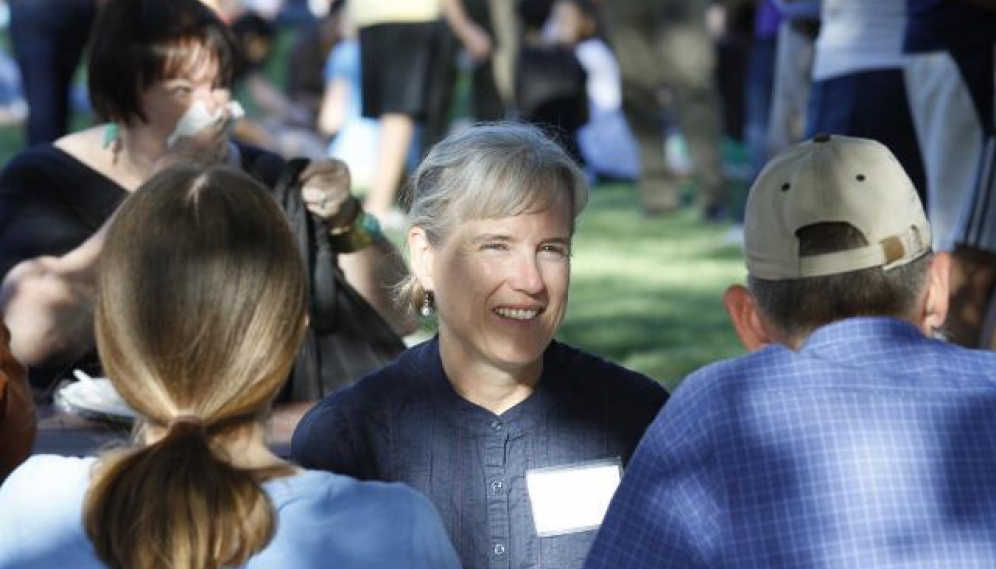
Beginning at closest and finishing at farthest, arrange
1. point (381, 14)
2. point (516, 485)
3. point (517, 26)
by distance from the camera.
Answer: point (516, 485)
point (381, 14)
point (517, 26)

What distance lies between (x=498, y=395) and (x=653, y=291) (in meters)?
4.78

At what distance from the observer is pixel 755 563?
222 centimetres

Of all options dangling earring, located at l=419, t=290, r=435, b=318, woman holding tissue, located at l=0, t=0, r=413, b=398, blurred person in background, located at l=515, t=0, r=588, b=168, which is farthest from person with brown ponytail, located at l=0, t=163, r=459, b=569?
blurred person in background, located at l=515, t=0, r=588, b=168

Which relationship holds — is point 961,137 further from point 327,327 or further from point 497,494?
point 497,494

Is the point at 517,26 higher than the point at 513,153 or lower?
lower

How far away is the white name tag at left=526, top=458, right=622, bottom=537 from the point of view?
3070 millimetres

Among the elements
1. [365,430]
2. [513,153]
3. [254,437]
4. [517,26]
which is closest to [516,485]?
[365,430]

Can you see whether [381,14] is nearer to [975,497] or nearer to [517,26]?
[517,26]

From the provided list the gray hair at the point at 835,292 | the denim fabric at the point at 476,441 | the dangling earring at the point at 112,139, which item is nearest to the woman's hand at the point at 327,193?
the dangling earring at the point at 112,139

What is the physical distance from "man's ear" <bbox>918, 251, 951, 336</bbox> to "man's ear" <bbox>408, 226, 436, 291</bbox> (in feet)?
3.25

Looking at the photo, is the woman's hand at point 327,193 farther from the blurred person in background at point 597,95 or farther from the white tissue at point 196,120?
the blurred person in background at point 597,95

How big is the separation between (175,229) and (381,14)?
8000mm

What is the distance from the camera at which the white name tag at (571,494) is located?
3.07 meters

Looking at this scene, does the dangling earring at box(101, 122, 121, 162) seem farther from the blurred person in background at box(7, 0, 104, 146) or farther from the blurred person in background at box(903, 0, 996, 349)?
the blurred person in background at box(7, 0, 104, 146)
